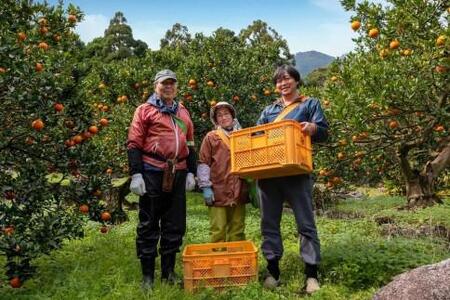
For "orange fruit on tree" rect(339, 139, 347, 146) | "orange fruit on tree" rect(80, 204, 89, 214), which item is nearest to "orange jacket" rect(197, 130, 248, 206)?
"orange fruit on tree" rect(80, 204, 89, 214)

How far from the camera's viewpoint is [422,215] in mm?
10438

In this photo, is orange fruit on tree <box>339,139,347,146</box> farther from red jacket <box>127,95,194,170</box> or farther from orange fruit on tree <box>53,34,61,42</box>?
orange fruit on tree <box>53,34,61,42</box>

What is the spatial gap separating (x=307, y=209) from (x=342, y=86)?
4.49m

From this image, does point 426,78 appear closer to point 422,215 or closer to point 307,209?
point 422,215

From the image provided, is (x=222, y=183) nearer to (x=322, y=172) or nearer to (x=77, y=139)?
(x=77, y=139)

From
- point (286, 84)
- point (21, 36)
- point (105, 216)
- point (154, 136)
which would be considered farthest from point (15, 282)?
point (286, 84)

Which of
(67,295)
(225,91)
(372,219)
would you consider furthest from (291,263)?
(225,91)

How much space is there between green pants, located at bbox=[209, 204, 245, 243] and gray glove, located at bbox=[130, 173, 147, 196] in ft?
3.81

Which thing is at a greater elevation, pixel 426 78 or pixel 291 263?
pixel 426 78

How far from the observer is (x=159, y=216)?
5430 millimetres

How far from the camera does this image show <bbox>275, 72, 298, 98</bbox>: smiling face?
527 centimetres

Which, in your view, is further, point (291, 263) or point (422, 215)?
point (422, 215)

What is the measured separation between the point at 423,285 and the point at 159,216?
8.97 ft

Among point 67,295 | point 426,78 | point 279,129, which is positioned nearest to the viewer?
point 279,129
